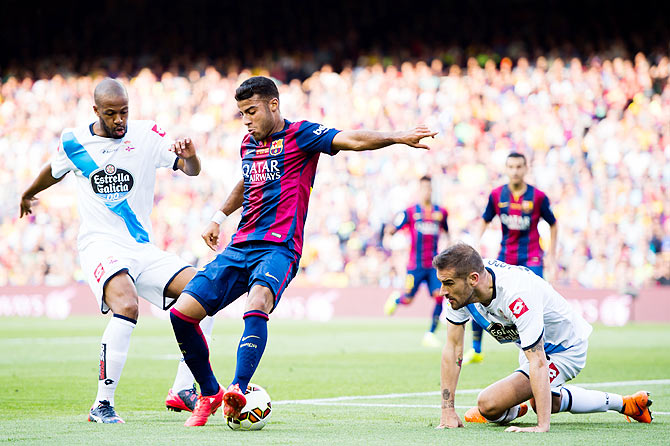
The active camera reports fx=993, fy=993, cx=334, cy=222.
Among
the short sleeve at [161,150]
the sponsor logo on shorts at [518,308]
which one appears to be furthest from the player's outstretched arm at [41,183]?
the sponsor logo on shorts at [518,308]

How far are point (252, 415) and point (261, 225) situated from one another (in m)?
1.21

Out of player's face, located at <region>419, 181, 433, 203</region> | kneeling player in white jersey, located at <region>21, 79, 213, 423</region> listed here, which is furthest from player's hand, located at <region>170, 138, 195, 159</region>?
player's face, located at <region>419, 181, 433, 203</region>

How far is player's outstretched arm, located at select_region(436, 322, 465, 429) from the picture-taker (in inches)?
236

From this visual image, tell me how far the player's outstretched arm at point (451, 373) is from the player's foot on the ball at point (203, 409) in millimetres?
1428

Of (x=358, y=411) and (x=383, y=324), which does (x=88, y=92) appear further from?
(x=358, y=411)

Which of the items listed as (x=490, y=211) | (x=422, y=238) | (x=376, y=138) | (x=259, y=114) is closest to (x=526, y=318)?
(x=376, y=138)

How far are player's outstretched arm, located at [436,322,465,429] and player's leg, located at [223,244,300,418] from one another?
1.08m

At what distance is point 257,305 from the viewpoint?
5.92 meters

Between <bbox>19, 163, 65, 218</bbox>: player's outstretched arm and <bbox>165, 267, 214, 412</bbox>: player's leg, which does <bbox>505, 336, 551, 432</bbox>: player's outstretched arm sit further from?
<bbox>19, 163, 65, 218</bbox>: player's outstretched arm

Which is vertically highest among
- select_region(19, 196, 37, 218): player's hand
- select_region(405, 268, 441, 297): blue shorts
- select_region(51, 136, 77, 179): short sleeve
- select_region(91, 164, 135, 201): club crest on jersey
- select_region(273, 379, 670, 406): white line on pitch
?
select_region(51, 136, 77, 179): short sleeve

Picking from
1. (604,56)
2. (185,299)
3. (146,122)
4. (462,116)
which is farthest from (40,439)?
(604,56)

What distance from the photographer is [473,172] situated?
79.4ft

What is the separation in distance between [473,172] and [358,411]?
1763 cm

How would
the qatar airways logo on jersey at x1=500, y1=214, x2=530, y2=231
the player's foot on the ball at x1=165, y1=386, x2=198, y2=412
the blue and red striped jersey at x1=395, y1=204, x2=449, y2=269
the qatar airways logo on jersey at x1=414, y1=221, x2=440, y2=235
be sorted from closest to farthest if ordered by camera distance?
the player's foot on the ball at x1=165, y1=386, x2=198, y2=412 < the qatar airways logo on jersey at x1=500, y1=214, x2=530, y2=231 < the blue and red striped jersey at x1=395, y1=204, x2=449, y2=269 < the qatar airways logo on jersey at x1=414, y1=221, x2=440, y2=235
